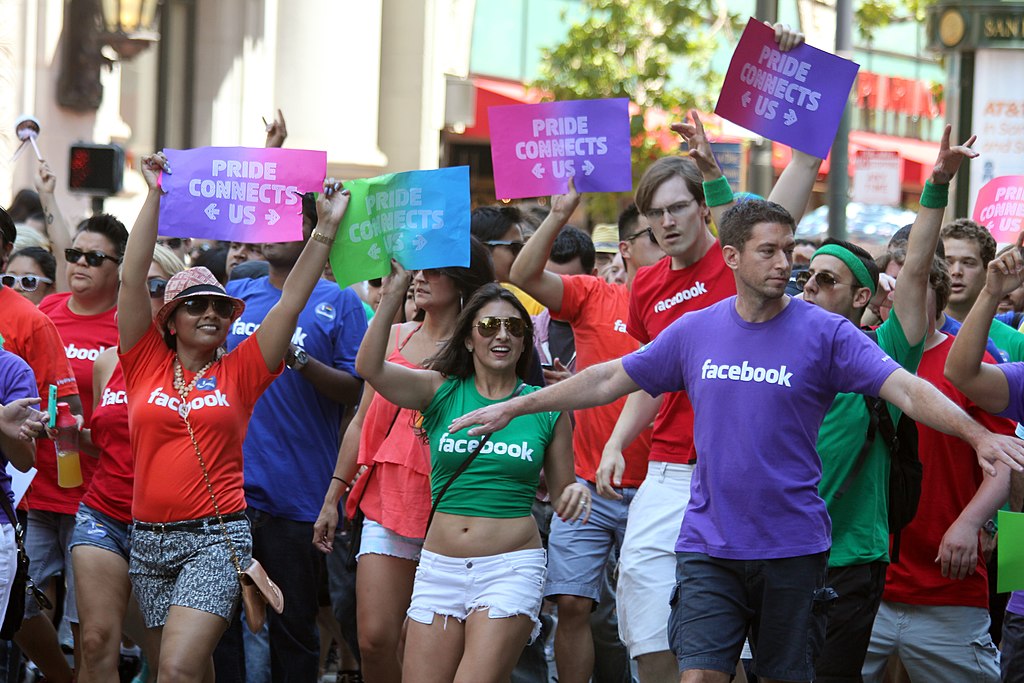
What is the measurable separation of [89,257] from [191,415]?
5.24 ft

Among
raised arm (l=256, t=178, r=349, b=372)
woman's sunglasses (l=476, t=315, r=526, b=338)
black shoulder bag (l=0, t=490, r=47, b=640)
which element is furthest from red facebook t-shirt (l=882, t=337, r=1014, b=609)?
black shoulder bag (l=0, t=490, r=47, b=640)

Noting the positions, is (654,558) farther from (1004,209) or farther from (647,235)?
(1004,209)

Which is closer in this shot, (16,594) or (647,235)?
(16,594)

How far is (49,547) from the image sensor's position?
829 cm

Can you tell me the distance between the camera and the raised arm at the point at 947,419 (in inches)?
204

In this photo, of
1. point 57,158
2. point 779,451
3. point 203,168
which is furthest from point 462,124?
point 779,451

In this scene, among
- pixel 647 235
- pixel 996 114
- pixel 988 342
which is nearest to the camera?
pixel 988 342

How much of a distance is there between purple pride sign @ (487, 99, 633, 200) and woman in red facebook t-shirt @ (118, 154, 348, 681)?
1.09 m

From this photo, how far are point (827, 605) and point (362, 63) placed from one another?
18.8 meters

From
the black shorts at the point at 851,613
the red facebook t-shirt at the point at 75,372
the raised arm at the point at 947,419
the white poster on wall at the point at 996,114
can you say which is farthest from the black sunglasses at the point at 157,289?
the white poster on wall at the point at 996,114

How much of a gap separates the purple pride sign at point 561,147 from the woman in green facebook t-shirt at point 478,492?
3.45 feet

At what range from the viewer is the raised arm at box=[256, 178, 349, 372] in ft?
23.1

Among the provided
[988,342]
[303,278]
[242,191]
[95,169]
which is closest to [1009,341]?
[988,342]

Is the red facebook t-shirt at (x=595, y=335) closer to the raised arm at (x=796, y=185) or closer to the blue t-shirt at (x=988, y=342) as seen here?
the raised arm at (x=796, y=185)
